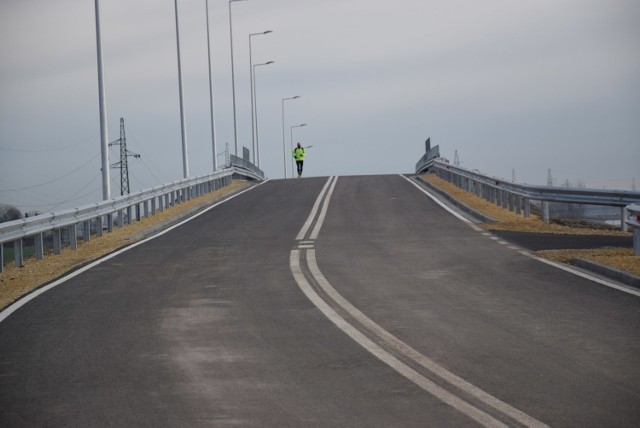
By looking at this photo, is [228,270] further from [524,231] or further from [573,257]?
[524,231]

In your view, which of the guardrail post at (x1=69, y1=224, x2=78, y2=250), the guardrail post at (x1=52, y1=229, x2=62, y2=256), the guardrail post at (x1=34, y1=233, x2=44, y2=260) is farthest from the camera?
the guardrail post at (x1=69, y1=224, x2=78, y2=250)

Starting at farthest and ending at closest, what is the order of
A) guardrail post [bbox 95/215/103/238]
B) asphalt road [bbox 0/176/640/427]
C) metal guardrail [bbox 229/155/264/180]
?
metal guardrail [bbox 229/155/264/180] → guardrail post [bbox 95/215/103/238] → asphalt road [bbox 0/176/640/427]

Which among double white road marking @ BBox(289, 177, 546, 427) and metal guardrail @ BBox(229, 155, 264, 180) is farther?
metal guardrail @ BBox(229, 155, 264, 180)

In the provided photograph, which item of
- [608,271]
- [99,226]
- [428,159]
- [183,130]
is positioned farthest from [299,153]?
[608,271]

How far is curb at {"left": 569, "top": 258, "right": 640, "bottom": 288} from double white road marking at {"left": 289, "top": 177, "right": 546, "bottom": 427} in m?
4.14

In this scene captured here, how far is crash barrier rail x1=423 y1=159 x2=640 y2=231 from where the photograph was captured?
78.9 ft

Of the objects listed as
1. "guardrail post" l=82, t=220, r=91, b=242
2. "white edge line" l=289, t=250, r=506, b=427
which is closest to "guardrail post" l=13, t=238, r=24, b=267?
"guardrail post" l=82, t=220, r=91, b=242

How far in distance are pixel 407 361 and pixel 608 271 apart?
7.25m

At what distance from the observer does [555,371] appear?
28.1 feet

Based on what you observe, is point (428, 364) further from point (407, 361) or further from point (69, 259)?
point (69, 259)

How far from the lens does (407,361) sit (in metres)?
9.04

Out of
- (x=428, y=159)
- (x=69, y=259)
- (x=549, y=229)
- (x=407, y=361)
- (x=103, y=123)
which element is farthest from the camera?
(x=428, y=159)

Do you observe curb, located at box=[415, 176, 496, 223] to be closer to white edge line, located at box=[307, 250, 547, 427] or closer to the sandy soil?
the sandy soil

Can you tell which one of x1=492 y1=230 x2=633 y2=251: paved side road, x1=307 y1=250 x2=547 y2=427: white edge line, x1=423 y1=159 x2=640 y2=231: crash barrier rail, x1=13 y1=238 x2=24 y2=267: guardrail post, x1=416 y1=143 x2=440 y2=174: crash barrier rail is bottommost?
x1=307 y1=250 x2=547 y2=427: white edge line
